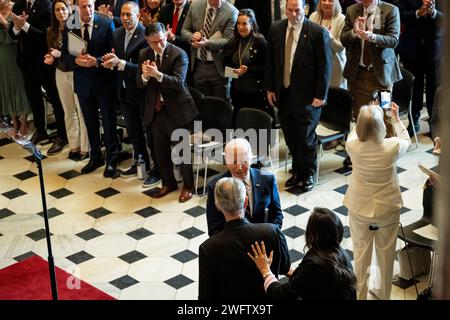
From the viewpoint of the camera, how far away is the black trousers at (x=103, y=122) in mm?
8154

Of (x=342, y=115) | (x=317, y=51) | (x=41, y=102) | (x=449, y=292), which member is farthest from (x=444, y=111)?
(x=41, y=102)

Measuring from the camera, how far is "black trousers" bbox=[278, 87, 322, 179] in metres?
7.47

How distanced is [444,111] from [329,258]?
3.24 m

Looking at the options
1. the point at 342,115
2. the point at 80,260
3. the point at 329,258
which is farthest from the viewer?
the point at 342,115

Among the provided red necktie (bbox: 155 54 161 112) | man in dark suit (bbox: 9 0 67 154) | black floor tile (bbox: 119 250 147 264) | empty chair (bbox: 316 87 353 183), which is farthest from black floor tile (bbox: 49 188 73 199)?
empty chair (bbox: 316 87 353 183)

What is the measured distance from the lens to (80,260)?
6594 millimetres

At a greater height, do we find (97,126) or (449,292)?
(449,292)

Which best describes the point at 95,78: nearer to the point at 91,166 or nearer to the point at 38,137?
the point at 91,166

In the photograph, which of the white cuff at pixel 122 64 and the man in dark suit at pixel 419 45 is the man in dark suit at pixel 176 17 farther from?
the man in dark suit at pixel 419 45

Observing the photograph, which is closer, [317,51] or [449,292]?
[449,292]

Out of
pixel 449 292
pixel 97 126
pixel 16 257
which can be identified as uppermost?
pixel 449 292

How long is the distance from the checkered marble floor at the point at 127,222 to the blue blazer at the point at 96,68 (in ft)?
3.44

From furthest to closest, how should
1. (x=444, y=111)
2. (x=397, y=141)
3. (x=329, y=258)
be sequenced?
(x=397, y=141)
(x=329, y=258)
(x=444, y=111)
